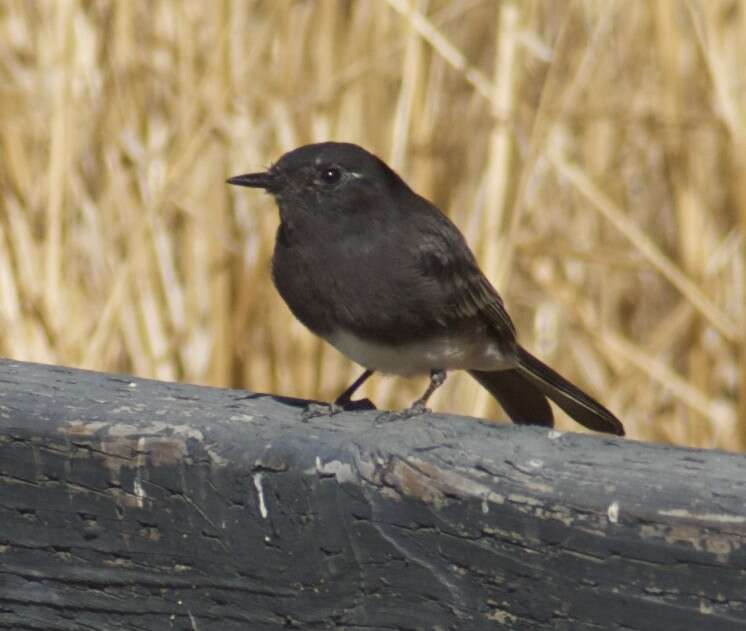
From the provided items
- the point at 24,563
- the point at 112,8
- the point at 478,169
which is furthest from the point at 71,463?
the point at 478,169

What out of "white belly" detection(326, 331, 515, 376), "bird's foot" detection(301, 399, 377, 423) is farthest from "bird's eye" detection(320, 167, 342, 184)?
"bird's foot" detection(301, 399, 377, 423)

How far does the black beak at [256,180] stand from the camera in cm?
240

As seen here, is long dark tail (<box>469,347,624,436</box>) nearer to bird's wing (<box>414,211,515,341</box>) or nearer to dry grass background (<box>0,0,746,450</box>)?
bird's wing (<box>414,211,515,341</box>)

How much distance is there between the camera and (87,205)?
3.27 m

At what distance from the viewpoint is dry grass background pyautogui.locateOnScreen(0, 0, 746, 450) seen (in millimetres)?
3131

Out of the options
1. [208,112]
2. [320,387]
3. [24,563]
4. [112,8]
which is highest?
[112,8]

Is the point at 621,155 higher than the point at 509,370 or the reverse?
higher

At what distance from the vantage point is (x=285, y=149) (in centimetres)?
335

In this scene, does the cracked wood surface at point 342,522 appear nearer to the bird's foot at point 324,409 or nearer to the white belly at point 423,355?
the bird's foot at point 324,409

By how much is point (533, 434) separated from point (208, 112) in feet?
6.65

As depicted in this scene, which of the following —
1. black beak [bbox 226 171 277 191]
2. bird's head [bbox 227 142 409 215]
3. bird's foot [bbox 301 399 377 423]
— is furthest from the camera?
bird's head [bbox 227 142 409 215]

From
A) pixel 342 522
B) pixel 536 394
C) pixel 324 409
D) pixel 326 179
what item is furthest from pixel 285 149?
pixel 342 522

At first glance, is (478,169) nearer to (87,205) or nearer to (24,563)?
(87,205)

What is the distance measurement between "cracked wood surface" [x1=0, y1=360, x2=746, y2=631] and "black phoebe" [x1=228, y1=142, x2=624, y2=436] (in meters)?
0.99
